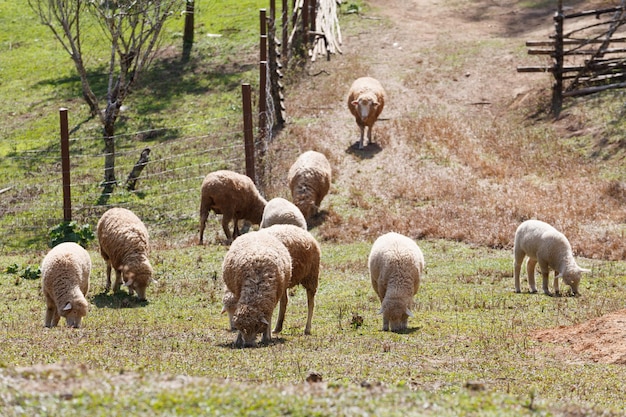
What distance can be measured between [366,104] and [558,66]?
6257 mm

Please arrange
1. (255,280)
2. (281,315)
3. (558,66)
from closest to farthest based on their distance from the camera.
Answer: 1. (255,280)
2. (281,315)
3. (558,66)

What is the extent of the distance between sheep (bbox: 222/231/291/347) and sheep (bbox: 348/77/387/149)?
14178 mm

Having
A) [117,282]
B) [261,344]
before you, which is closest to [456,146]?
[117,282]

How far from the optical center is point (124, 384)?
318 inches

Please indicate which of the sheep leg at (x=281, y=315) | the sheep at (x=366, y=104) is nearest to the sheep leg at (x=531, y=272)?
the sheep leg at (x=281, y=315)

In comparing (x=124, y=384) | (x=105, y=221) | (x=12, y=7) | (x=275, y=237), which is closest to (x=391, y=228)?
(x=105, y=221)

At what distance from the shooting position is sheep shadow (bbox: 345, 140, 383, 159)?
25594 millimetres

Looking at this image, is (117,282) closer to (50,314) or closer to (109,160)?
(50,314)

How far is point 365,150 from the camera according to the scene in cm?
2600

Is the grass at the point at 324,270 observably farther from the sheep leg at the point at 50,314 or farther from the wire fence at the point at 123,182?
the sheep leg at the point at 50,314

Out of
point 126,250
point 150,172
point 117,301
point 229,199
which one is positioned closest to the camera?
point 117,301

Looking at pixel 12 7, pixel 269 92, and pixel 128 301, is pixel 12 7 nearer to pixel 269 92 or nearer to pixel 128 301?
pixel 269 92

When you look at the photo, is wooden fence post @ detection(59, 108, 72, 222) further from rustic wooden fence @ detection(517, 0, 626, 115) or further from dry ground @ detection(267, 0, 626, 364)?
rustic wooden fence @ detection(517, 0, 626, 115)

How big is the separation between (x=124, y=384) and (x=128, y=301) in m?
7.30
